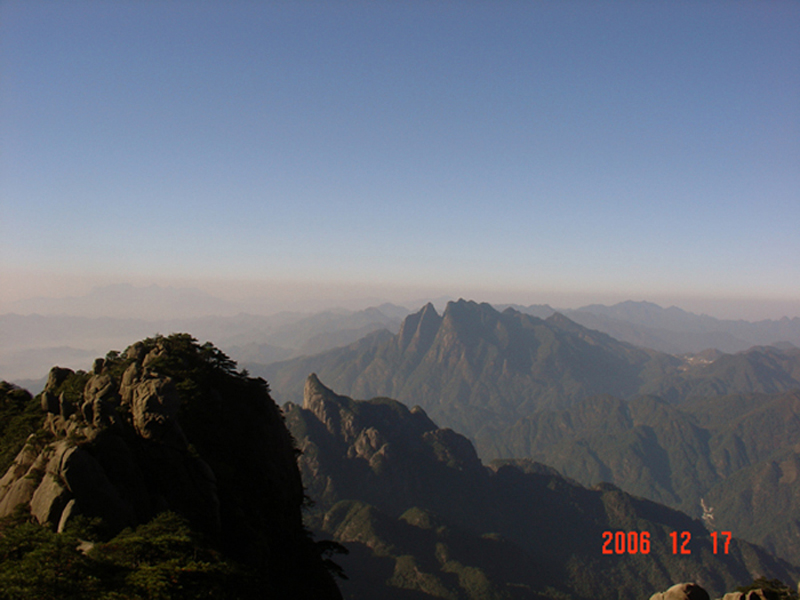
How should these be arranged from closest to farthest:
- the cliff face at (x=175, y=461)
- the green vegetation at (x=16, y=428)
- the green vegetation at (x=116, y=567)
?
the green vegetation at (x=116, y=567), the cliff face at (x=175, y=461), the green vegetation at (x=16, y=428)

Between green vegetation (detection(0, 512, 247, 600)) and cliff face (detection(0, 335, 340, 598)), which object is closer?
green vegetation (detection(0, 512, 247, 600))

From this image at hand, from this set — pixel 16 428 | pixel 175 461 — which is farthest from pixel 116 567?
pixel 16 428

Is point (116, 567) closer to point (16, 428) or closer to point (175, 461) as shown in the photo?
point (175, 461)

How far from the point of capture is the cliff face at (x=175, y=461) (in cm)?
2800

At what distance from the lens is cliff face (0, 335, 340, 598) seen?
28.0 m

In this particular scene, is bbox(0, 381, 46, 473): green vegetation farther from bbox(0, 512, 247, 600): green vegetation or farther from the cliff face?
bbox(0, 512, 247, 600): green vegetation

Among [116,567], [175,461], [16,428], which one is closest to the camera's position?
[116,567]

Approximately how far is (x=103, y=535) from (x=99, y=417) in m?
9.33

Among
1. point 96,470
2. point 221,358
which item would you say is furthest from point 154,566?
point 221,358

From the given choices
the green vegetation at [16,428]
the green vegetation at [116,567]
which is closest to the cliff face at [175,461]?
the green vegetation at [16,428]

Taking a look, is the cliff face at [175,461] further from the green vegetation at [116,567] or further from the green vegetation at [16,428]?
the green vegetation at [116,567]

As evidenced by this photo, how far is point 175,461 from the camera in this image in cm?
3306

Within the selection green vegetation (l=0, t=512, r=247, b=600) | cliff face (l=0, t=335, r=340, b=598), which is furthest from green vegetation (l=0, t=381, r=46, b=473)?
green vegetation (l=0, t=512, r=247, b=600)

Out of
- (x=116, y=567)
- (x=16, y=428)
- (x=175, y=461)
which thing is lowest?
(x=116, y=567)
